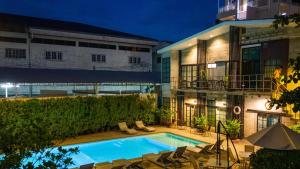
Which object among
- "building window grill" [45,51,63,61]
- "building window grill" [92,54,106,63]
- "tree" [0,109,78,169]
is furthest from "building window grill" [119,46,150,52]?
"tree" [0,109,78,169]

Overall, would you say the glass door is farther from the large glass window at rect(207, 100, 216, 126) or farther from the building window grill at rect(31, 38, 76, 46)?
the building window grill at rect(31, 38, 76, 46)

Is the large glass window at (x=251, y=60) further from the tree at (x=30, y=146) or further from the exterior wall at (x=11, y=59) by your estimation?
the exterior wall at (x=11, y=59)

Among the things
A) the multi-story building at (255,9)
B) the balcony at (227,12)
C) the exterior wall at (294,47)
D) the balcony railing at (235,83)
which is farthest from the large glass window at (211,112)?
the balcony at (227,12)

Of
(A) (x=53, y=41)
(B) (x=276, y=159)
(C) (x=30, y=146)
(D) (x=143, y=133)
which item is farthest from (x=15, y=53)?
(B) (x=276, y=159)

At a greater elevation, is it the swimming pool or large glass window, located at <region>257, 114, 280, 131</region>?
large glass window, located at <region>257, 114, 280, 131</region>

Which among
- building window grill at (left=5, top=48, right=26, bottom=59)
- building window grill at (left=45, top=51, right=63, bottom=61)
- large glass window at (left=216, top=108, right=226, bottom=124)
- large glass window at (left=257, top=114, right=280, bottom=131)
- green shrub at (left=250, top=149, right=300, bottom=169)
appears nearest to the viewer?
green shrub at (left=250, top=149, right=300, bottom=169)

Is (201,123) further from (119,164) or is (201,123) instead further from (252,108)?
(119,164)

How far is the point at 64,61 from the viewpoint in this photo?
1136 inches

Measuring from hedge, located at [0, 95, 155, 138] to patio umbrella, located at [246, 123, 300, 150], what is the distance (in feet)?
42.8

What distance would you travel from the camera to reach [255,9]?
2322 cm

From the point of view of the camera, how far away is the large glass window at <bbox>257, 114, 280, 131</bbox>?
57.0 feet

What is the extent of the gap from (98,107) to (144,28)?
415 ft

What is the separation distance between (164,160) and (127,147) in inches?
219

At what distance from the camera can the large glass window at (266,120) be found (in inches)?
684
